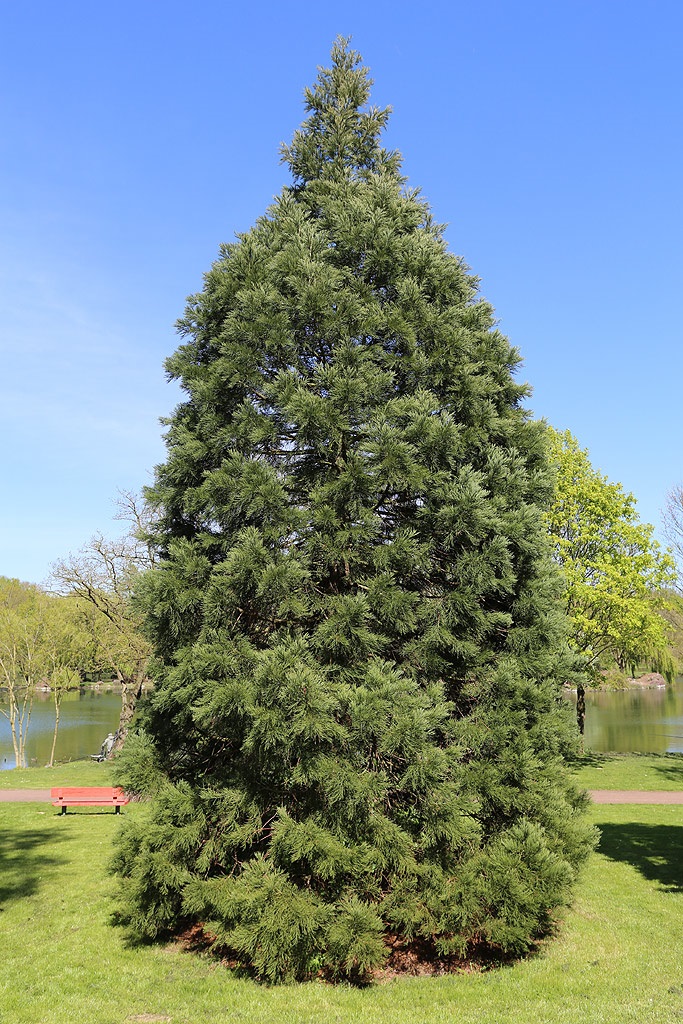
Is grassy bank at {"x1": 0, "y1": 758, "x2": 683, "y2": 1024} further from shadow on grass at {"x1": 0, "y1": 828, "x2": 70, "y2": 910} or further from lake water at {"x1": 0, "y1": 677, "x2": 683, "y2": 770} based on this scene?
lake water at {"x1": 0, "y1": 677, "x2": 683, "y2": 770}

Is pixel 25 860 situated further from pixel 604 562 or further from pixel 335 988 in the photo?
pixel 604 562

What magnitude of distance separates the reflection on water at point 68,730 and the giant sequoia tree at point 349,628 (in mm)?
23934

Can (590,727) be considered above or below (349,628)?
below

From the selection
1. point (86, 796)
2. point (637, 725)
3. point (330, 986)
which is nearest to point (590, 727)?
point (637, 725)

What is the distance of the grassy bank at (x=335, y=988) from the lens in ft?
17.6

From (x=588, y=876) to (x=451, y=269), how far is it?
27.7 ft

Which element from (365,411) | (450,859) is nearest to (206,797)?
(450,859)

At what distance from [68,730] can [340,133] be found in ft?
117

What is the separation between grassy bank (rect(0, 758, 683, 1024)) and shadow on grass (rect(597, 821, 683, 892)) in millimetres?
303

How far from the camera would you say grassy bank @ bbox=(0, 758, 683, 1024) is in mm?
5375

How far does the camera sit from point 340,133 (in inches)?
364

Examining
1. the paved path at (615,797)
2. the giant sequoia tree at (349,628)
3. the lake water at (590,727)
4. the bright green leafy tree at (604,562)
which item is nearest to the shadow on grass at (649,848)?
the paved path at (615,797)

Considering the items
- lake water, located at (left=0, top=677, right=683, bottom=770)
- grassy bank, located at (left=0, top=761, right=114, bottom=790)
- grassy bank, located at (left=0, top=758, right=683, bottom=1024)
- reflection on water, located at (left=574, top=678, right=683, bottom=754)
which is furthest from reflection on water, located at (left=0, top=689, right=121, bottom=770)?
reflection on water, located at (left=574, top=678, right=683, bottom=754)

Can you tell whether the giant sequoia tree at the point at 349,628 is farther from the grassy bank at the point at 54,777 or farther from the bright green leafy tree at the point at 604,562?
the bright green leafy tree at the point at 604,562
